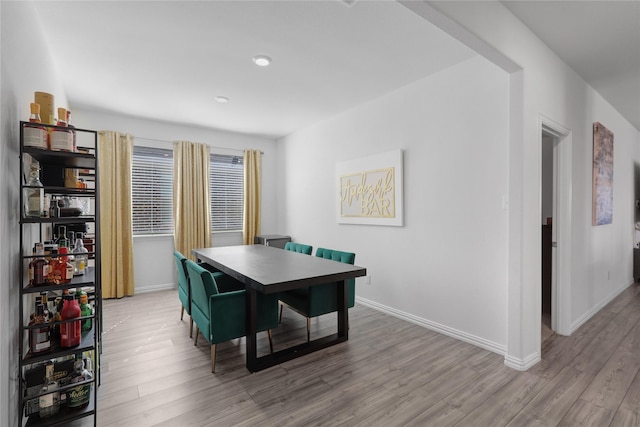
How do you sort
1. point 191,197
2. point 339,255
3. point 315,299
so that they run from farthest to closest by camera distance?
point 191,197 < point 339,255 < point 315,299

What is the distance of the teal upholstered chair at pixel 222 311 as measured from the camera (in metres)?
2.35

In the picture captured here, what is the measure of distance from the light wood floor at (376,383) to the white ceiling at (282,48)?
8.69 ft

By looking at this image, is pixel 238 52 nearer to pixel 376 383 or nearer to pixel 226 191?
pixel 376 383

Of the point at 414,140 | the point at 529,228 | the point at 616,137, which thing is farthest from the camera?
the point at 616,137

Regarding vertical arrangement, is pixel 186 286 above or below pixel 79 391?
above

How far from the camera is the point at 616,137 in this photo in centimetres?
430

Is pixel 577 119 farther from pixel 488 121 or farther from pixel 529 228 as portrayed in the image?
pixel 529 228

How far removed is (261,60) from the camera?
2908mm

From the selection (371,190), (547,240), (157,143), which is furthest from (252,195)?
(547,240)

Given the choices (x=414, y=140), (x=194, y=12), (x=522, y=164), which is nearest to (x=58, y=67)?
(x=194, y=12)

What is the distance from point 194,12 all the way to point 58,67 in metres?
1.82

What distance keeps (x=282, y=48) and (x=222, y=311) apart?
2265 millimetres

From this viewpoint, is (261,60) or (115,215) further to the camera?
(115,215)

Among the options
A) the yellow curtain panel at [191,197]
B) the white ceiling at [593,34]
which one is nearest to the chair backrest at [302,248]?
the yellow curtain panel at [191,197]
